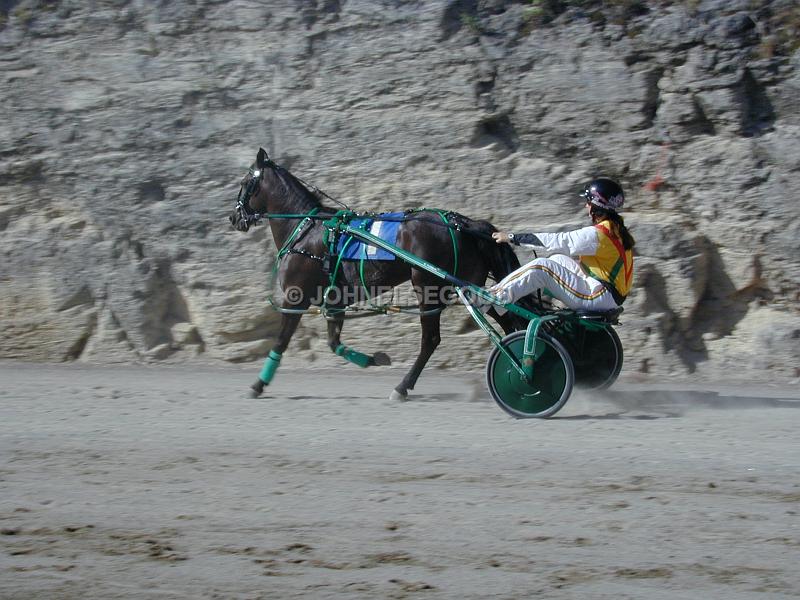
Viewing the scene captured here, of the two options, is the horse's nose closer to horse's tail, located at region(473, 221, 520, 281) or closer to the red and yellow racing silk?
horse's tail, located at region(473, 221, 520, 281)

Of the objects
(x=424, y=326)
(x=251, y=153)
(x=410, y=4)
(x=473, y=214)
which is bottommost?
(x=424, y=326)

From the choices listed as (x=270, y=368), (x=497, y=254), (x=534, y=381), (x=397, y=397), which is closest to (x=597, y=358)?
(x=534, y=381)

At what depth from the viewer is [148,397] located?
319 inches

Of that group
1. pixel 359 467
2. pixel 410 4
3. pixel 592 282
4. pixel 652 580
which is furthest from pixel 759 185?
pixel 652 580

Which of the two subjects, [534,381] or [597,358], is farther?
[597,358]

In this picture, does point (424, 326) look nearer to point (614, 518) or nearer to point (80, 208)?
point (614, 518)

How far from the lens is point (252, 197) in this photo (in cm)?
861

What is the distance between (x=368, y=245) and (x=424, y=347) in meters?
0.99

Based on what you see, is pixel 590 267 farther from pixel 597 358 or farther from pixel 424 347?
pixel 424 347

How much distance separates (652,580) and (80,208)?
865cm

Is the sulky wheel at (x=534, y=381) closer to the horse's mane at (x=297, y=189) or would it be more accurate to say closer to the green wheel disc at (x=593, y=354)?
the green wheel disc at (x=593, y=354)

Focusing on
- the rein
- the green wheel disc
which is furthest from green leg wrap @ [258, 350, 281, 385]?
the green wheel disc

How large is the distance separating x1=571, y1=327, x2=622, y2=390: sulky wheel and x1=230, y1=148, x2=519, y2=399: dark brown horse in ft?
2.28

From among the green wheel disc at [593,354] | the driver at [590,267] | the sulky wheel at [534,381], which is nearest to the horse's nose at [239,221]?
the driver at [590,267]
